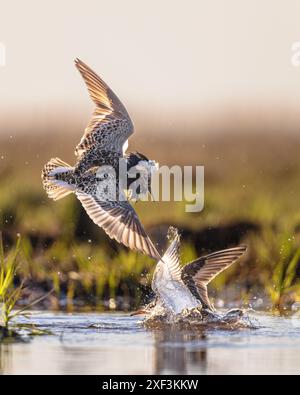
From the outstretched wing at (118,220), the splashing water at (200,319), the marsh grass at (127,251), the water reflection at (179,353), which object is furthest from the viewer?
the marsh grass at (127,251)

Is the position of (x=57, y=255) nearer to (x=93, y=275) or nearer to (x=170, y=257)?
(x=93, y=275)

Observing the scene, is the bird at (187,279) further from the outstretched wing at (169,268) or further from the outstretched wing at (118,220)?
the outstretched wing at (118,220)

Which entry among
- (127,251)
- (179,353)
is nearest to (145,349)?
(179,353)

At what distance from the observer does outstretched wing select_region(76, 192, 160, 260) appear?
34.9ft

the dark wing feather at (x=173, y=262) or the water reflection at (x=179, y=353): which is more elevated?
the dark wing feather at (x=173, y=262)

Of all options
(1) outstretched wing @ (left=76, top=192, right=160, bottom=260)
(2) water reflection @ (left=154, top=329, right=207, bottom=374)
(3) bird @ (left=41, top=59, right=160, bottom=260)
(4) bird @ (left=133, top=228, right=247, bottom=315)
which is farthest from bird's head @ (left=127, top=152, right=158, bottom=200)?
(2) water reflection @ (left=154, top=329, right=207, bottom=374)

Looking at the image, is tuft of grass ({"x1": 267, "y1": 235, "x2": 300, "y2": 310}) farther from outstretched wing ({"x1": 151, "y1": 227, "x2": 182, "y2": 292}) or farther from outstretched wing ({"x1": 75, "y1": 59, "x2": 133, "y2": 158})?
outstretched wing ({"x1": 75, "y1": 59, "x2": 133, "y2": 158})

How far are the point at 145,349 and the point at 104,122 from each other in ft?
9.17

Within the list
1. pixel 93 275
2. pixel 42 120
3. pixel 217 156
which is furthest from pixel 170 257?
pixel 42 120

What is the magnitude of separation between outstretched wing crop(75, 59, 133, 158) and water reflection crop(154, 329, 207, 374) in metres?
1.98

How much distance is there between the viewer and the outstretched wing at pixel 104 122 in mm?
11352

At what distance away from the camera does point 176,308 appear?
35.1 feet

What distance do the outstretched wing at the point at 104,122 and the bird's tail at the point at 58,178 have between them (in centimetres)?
22

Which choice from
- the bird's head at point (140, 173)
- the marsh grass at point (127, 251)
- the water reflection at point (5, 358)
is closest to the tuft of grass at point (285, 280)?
the marsh grass at point (127, 251)
